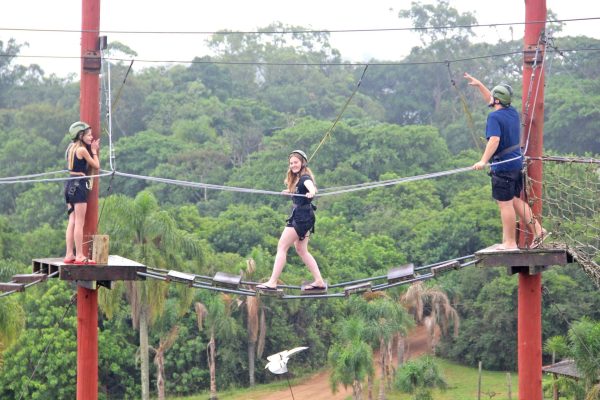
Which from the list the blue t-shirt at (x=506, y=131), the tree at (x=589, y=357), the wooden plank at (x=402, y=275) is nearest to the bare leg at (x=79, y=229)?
the wooden plank at (x=402, y=275)

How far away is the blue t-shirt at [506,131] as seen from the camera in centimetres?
1134

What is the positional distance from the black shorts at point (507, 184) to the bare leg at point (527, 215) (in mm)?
82

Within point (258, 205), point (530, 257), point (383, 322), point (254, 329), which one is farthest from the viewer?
point (258, 205)

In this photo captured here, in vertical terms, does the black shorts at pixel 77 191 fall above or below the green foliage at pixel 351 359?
above

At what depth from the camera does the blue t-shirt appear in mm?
11336

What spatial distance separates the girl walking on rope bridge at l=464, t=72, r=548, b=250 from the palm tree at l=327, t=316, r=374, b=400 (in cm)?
2551

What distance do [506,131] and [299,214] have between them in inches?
93.4

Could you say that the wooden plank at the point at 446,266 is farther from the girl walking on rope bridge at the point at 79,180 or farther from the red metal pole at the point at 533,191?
the girl walking on rope bridge at the point at 79,180

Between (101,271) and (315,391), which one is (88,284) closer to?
(101,271)

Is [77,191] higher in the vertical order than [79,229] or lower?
higher

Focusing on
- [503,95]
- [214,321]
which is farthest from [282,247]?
[214,321]

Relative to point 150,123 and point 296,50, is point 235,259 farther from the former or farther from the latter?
point 296,50

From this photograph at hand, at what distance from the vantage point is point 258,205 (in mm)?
51531

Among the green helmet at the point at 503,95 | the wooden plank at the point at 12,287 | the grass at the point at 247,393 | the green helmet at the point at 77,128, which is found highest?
the green helmet at the point at 503,95
